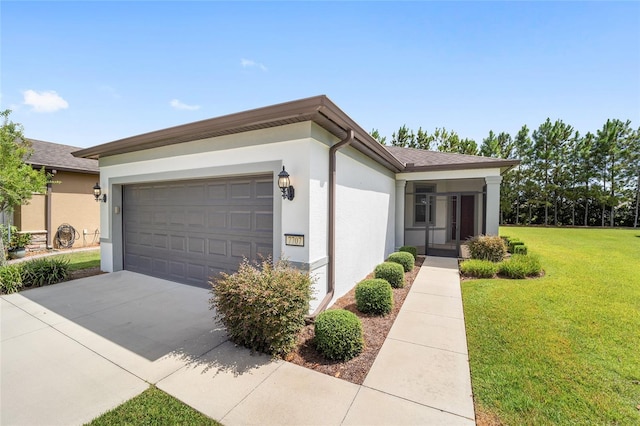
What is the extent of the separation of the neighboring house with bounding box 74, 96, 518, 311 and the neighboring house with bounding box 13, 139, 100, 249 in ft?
19.2

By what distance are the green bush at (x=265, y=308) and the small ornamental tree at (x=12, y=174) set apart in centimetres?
788

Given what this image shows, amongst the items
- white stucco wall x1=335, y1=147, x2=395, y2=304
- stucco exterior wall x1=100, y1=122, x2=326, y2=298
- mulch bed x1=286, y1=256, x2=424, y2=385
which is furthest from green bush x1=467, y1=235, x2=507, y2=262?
stucco exterior wall x1=100, y1=122, x2=326, y2=298

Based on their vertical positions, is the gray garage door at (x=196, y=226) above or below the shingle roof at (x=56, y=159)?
below

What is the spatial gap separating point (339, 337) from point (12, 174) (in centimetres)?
957

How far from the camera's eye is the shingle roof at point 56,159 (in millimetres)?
11125

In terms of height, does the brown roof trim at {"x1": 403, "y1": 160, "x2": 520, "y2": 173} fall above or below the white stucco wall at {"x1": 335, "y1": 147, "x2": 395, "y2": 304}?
above

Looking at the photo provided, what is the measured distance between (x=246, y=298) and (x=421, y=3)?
7473mm

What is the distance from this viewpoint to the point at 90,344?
3.79 m

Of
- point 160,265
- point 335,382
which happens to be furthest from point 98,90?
point 335,382

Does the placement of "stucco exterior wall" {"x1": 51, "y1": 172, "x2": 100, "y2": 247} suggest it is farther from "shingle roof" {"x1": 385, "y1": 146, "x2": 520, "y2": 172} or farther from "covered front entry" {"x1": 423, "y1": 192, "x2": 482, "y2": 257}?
"covered front entry" {"x1": 423, "y1": 192, "x2": 482, "y2": 257}

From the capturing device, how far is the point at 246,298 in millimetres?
3494

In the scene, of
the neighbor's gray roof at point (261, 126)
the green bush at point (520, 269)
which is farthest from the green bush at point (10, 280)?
the green bush at point (520, 269)

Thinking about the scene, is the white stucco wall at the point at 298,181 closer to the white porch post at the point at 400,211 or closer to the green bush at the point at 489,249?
the white porch post at the point at 400,211

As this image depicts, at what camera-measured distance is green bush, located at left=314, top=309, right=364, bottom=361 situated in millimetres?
3443
